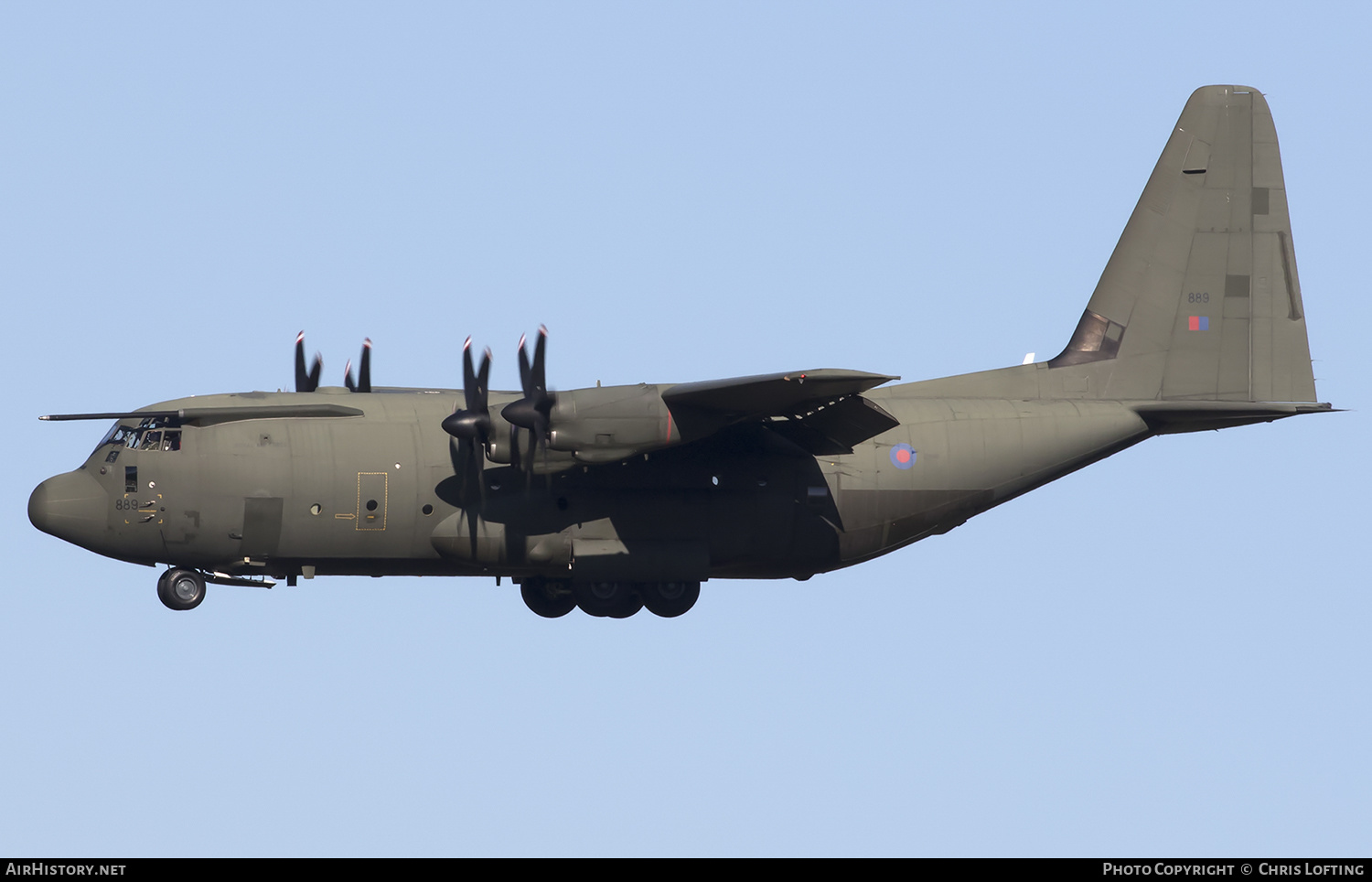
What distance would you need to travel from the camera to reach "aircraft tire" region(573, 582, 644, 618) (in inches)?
1204

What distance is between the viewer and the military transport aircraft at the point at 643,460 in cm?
2806

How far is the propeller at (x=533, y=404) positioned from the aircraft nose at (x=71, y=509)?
639 cm

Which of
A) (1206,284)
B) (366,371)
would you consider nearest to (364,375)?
(366,371)

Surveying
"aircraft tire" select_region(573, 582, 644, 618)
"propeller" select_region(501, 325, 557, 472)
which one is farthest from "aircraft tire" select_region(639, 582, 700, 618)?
"propeller" select_region(501, 325, 557, 472)

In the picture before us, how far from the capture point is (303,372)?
31.9 meters

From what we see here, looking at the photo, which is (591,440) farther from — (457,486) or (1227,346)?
(1227,346)

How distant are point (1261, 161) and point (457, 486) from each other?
14904mm

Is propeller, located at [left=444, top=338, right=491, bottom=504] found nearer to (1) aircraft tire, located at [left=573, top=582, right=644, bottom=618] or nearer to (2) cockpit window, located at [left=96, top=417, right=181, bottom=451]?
(1) aircraft tire, located at [left=573, top=582, right=644, bottom=618]

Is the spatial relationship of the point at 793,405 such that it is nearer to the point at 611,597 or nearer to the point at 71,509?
the point at 611,597

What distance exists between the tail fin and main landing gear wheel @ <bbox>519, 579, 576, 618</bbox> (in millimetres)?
9025

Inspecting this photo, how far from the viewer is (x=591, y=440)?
2731cm

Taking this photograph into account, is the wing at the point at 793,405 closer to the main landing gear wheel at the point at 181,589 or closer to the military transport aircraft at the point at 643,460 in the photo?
the military transport aircraft at the point at 643,460
